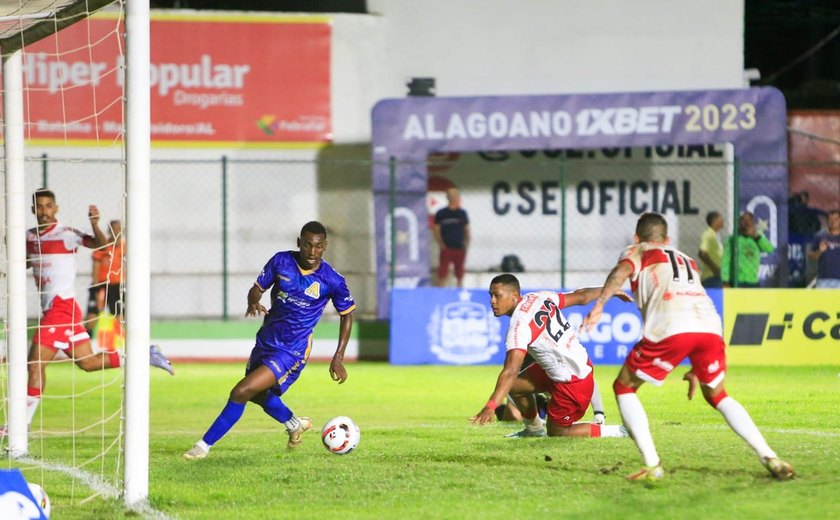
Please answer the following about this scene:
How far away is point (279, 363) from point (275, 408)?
0.53m

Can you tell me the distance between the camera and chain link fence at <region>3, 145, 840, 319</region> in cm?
2141

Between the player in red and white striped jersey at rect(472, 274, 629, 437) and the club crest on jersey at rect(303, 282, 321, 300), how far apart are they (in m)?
1.35

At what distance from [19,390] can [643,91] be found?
13840mm

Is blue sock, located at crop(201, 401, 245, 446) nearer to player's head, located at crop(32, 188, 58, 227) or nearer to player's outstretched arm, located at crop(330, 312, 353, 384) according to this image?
player's outstretched arm, located at crop(330, 312, 353, 384)

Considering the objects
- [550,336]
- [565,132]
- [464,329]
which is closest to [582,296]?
[550,336]

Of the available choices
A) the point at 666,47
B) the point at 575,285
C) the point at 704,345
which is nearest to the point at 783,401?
the point at 704,345

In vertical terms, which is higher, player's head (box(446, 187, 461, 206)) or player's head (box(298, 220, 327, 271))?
player's head (box(446, 187, 461, 206))

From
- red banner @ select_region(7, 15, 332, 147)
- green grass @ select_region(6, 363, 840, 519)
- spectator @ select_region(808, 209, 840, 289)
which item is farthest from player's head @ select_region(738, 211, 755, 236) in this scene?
red banner @ select_region(7, 15, 332, 147)

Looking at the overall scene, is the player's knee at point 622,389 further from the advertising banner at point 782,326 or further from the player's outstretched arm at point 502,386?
the advertising banner at point 782,326

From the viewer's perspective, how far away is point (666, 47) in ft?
72.9

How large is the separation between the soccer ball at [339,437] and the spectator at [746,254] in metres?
11.3

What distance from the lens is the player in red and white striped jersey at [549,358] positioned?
9383mm

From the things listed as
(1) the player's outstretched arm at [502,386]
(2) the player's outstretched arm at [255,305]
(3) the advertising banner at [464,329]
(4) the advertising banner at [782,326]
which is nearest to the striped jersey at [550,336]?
(1) the player's outstretched arm at [502,386]

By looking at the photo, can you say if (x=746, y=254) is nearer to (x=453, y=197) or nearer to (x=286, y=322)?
(x=453, y=197)
